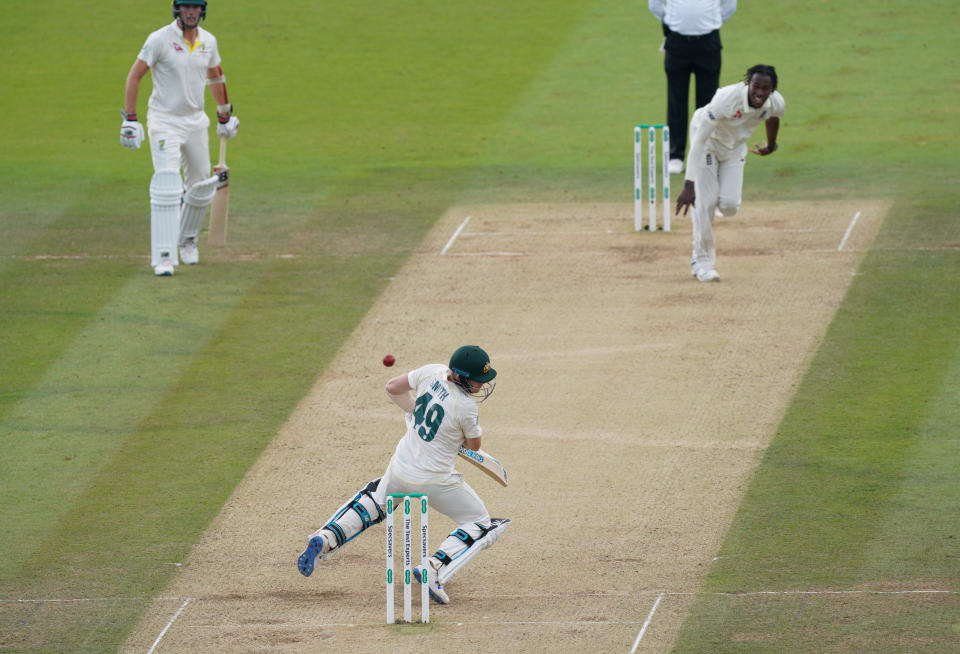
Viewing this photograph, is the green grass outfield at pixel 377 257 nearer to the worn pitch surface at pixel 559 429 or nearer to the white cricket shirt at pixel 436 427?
the worn pitch surface at pixel 559 429

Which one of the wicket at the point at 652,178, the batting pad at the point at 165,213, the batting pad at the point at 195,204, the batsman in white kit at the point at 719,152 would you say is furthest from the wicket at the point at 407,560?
the wicket at the point at 652,178

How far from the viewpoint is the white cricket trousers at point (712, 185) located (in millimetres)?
12156

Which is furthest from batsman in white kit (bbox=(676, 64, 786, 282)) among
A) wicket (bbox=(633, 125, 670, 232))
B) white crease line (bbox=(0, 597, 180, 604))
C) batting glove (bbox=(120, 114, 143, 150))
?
white crease line (bbox=(0, 597, 180, 604))

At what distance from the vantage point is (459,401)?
7.42 m

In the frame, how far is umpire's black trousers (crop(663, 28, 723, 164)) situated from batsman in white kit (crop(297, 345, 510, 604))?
335 inches

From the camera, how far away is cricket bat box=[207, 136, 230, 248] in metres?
13.2

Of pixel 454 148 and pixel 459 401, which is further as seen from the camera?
pixel 454 148

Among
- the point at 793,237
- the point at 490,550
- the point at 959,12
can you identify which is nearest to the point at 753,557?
the point at 490,550

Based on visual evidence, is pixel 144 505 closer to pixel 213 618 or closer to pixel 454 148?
pixel 213 618

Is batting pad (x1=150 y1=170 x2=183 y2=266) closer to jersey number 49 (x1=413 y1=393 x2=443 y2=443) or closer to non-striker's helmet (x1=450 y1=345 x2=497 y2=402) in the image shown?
jersey number 49 (x1=413 y1=393 x2=443 y2=443)

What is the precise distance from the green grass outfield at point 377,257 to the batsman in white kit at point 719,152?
4.11ft

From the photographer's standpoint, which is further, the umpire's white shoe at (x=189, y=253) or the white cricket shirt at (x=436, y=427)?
the umpire's white shoe at (x=189, y=253)

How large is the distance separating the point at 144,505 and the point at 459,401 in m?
2.24

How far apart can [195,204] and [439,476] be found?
20.2ft
